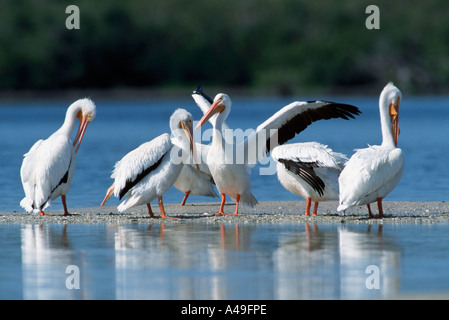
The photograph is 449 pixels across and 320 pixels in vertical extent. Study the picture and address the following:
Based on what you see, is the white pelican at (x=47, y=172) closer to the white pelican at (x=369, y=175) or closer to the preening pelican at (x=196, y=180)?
the preening pelican at (x=196, y=180)

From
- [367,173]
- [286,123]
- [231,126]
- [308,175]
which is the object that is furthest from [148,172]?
[231,126]

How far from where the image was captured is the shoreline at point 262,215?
10.2 meters

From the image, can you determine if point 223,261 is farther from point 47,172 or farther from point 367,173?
point 47,172

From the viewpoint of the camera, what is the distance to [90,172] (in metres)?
18.0

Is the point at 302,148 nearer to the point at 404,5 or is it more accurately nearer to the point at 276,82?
the point at 276,82

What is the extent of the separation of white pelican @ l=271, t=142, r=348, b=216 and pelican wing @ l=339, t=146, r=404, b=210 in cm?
30

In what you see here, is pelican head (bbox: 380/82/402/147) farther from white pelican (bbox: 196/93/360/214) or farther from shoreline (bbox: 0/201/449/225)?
shoreline (bbox: 0/201/449/225)

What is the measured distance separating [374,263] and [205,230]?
2514 mm

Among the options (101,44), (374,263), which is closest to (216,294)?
(374,263)

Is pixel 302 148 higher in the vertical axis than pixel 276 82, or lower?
lower

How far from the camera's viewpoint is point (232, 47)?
73.6 meters

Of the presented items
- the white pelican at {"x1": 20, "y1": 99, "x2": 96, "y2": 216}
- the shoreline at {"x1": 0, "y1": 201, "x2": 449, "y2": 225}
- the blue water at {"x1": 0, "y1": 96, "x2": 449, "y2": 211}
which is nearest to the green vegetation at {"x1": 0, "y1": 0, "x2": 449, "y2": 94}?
the blue water at {"x1": 0, "y1": 96, "x2": 449, "y2": 211}

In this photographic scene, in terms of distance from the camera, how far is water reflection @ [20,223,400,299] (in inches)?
263

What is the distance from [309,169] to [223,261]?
2893mm
